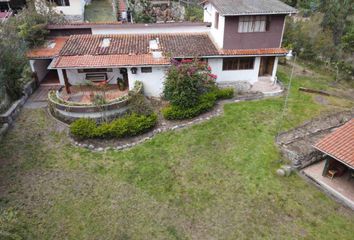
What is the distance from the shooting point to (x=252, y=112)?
22219 mm

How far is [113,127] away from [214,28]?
13.4m

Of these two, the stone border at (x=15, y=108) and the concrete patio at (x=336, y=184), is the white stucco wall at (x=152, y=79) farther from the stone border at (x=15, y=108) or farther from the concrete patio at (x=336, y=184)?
the concrete patio at (x=336, y=184)

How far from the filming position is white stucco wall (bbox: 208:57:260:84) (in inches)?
974

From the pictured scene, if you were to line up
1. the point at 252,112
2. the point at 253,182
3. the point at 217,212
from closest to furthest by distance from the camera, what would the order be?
the point at 217,212 < the point at 253,182 < the point at 252,112

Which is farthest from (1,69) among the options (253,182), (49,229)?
(253,182)

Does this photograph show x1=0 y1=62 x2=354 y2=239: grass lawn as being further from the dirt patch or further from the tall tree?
the tall tree

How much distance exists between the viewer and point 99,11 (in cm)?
4106

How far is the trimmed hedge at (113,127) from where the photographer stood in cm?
1950

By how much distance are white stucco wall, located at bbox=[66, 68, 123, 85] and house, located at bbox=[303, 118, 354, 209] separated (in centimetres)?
1644

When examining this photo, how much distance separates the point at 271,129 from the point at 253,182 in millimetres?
5494

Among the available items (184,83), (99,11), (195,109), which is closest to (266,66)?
(195,109)

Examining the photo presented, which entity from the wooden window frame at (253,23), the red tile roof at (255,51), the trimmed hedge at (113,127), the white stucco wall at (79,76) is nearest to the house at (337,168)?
the red tile roof at (255,51)

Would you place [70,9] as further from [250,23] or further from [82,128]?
[250,23]

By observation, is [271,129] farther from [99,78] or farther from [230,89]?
[99,78]
